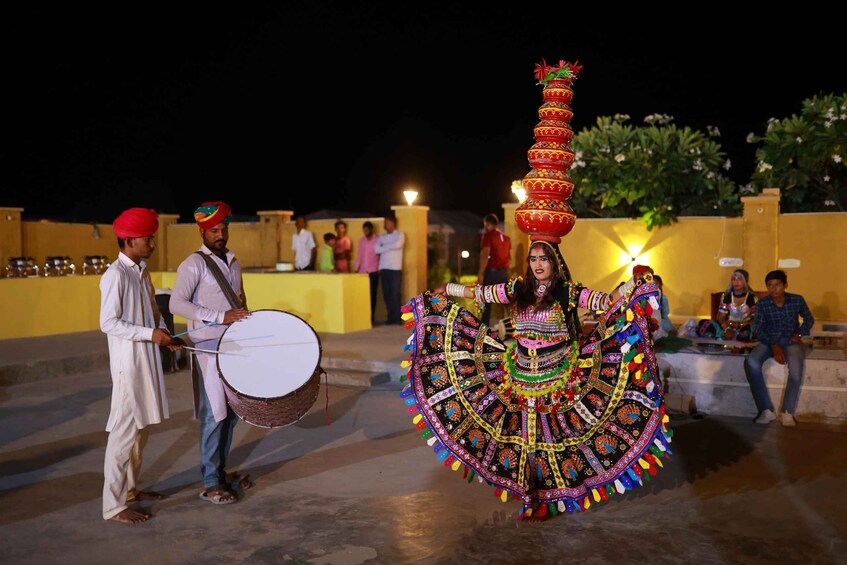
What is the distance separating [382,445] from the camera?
7031mm

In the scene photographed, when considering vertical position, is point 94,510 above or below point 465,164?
below

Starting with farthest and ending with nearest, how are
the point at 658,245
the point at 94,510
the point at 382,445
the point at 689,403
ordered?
the point at 658,245 → the point at 689,403 → the point at 382,445 → the point at 94,510

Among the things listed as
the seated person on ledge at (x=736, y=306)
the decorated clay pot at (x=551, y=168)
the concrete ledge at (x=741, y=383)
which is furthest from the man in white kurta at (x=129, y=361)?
the seated person on ledge at (x=736, y=306)

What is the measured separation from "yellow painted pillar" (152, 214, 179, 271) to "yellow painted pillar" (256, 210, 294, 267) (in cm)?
310

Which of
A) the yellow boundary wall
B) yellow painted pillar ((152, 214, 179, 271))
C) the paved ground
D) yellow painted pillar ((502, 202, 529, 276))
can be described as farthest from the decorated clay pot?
yellow painted pillar ((152, 214, 179, 271))

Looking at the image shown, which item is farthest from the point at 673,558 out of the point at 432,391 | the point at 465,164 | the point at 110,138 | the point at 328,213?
the point at 465,164

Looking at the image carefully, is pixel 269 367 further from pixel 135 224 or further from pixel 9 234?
pixel 9 234

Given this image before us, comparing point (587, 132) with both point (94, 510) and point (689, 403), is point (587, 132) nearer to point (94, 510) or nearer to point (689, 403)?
point (689, 403)

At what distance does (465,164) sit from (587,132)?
3442 cm

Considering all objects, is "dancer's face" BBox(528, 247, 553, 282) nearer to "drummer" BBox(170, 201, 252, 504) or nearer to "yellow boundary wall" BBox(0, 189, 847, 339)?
"drummer" BBox(170, 201, 252, 504)

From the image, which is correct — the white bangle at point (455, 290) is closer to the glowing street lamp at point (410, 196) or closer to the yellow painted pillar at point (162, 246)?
the glowing street lamp at point (410, 196)

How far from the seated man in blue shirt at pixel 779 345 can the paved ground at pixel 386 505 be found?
278 mm

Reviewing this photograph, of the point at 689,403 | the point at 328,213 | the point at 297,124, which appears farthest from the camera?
the point at 297,124

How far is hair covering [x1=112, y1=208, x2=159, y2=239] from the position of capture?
5.15 metres
